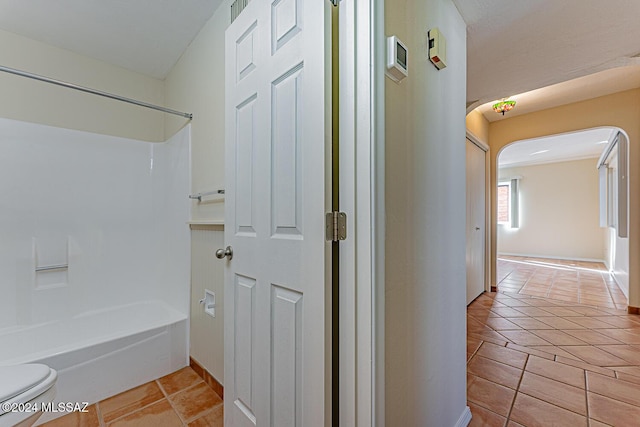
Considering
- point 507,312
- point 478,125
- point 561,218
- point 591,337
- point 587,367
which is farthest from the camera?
point 561,218

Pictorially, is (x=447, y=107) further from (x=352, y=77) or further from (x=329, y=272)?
(x=329, y=272)

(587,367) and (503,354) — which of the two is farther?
(503,354)

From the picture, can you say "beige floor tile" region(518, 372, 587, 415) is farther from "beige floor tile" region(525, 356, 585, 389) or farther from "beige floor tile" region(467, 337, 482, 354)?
"beige floor tile" region(467, 337, 482, 354)

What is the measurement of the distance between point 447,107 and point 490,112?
2.95m

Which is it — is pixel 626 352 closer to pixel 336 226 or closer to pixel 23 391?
pixel 336 226

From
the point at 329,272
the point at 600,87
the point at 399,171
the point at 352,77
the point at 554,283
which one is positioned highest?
the point at 600,87

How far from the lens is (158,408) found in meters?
1.55

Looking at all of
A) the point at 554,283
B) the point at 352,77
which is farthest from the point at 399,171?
the point at 554,283

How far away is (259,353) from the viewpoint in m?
1.09

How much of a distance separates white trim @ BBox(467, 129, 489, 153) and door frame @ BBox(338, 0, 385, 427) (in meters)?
2.67

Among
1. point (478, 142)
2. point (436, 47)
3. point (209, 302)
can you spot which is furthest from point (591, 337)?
point (209, 302)

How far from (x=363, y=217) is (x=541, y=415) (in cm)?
161

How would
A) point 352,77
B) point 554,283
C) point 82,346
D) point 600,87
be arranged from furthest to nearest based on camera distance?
point 554,283 → point 600,87 → point 82,346 → point 352,77

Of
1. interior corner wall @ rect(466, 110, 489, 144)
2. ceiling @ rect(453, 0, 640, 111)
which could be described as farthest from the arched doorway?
ceiling @ rect(453, 0, 640, 111)
